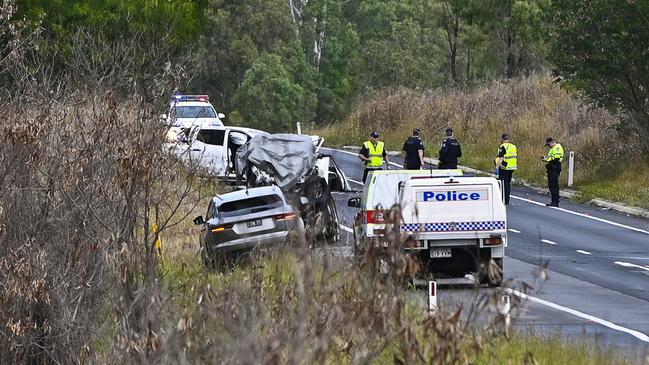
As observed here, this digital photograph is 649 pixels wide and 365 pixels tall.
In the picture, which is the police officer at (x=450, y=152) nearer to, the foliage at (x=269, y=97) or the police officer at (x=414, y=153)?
the police officer at (x=414, y=153)

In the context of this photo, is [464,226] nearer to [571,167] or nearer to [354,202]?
[354,202]

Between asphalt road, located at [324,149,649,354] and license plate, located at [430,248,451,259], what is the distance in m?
0.52

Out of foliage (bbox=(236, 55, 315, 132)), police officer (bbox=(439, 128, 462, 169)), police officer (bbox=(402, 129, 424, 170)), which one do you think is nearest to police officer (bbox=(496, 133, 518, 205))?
police officer (bbox=(439, 128, 462, 169))

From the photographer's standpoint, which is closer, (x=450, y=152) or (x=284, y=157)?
(x=284, y=157)

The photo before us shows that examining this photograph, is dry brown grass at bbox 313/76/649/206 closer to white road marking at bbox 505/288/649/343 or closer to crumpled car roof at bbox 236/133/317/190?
crumpled car roof at bbox 236/133/317/190

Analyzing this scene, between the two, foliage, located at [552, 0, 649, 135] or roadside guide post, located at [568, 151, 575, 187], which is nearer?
foliage, located at [552, 0, 649, 135]

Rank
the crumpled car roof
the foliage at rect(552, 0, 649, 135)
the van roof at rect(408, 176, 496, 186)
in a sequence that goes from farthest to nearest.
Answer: the foliage at rect(552, 0, 649, 135) → the crumpled car roof → the van roof at rect(408, 176, 496, 186)

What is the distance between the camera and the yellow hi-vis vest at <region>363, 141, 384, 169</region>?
107 feet

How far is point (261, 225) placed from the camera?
23.1 meters

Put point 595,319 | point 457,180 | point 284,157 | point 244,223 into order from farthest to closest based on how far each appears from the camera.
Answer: point 284,157
point 244,223
point 457,180
point 595,319

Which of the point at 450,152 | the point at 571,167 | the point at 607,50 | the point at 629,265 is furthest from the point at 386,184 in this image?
the point at 571,167

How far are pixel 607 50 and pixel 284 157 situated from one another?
10.3 meters

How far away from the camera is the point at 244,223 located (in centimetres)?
2309

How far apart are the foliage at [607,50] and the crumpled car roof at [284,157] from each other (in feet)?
30.9
